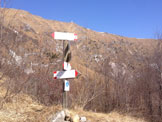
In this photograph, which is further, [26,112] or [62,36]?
[26,112]

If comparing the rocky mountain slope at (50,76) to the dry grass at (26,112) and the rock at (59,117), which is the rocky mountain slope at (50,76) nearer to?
the dry grass at (26,112)

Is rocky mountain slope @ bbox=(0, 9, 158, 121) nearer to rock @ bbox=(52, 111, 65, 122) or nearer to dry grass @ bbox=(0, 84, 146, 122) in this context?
dry grass @ bbox=(0, 84, 146, 122)

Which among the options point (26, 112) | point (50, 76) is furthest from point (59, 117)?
point (50, 76)

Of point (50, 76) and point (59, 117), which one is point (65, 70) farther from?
point (50, 76)

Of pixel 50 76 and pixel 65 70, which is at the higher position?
pixel 65 70

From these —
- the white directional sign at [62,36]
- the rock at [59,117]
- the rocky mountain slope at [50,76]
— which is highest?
the white directional sign at [62,36]

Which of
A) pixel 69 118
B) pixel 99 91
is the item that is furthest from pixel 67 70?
pixel 99 91

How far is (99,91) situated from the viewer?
324 inches

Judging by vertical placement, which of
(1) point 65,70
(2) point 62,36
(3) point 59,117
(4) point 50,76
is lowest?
(3) point 59,117

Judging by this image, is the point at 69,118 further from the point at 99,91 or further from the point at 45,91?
the point at 99,91

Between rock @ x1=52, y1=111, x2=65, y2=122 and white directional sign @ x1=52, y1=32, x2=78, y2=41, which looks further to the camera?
white directional sign @ x1=52, y1=32, x2=78, y2=41

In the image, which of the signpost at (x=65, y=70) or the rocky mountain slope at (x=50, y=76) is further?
the signpost at (x=65, y=70)

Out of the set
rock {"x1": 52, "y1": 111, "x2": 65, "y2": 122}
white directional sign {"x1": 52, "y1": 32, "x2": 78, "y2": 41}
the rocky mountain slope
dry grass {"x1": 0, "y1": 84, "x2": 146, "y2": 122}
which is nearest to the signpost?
white directional sign {"x1": 52, "y1": 32, "x2": 78, "y2": 41}

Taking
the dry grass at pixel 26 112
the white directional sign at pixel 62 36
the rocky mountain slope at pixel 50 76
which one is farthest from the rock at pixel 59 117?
the white directional sign at pixel 62 36
